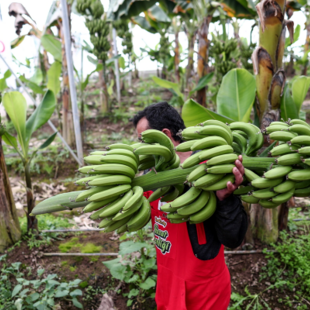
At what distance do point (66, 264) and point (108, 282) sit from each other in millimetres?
487

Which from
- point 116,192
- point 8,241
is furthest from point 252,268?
point 8,241

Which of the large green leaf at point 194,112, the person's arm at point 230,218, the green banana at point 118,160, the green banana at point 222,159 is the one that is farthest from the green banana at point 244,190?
the large green leaf at point 194,112

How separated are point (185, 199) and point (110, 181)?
0.24m

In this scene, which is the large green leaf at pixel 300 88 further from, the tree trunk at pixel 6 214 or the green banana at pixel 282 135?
the tree trunk at pixel 6 214

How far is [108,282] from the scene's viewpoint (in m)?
2.37

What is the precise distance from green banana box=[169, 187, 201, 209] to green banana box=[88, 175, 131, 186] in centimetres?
17

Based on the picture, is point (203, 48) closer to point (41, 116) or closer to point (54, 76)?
point (54, 76)

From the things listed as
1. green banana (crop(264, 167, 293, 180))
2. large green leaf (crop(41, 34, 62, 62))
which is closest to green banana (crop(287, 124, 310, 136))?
green banana (crop(264, 167, 293, 180))

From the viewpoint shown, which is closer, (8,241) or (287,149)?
(287,149)

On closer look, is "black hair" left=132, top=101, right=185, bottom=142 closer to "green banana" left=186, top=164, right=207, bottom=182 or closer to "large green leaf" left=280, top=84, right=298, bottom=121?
"green banana" left=186, top=164, right=207, bottom=182

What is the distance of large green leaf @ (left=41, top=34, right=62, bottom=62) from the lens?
493 cm

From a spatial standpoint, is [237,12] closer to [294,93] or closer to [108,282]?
[294,93]

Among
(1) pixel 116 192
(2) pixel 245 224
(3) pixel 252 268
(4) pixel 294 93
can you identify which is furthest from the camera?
(3) pixel 252 268

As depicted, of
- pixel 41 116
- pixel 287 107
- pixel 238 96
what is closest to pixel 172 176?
pixel 238 96
